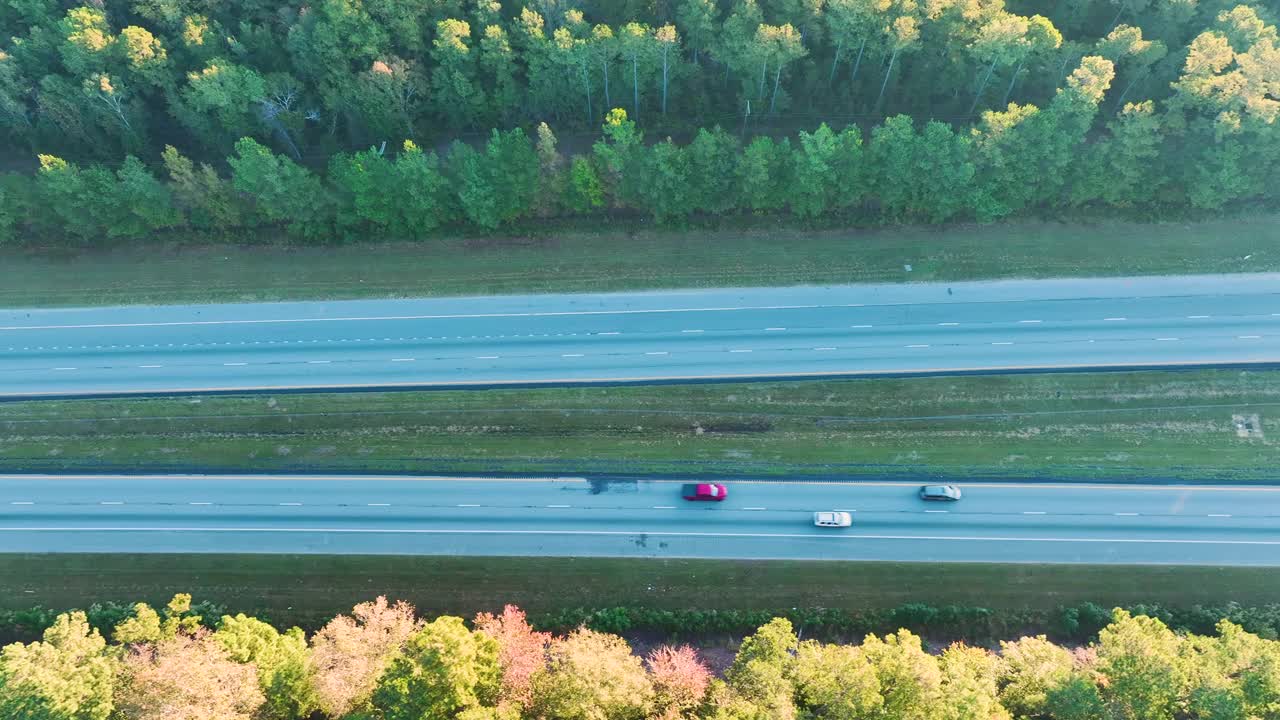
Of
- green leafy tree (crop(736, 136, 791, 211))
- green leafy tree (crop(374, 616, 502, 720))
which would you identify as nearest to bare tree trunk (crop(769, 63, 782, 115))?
green leafy tree (crop(736, 136, 791, 211))

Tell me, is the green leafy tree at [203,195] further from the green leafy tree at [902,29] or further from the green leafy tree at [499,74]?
the green leafy tree at [902,29]

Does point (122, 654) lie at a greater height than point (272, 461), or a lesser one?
lesser

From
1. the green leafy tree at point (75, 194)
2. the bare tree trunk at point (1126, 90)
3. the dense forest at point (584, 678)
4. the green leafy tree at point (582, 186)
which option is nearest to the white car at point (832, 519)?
the dense forest at point (584, 678)

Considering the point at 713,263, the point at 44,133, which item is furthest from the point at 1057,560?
the point at 44,133

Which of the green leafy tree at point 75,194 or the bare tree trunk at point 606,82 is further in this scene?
the bare tree trunk at point 606,82

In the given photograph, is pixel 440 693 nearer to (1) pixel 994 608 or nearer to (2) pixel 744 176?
(1) pixel 994 608

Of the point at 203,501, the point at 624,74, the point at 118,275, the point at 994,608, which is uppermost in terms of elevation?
the point at 624,74
